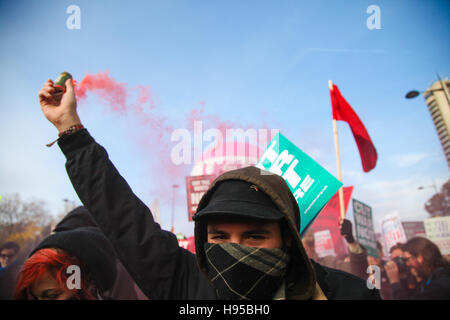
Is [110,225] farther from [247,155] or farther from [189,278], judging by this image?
[247,155]

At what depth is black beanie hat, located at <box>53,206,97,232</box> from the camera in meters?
2.19

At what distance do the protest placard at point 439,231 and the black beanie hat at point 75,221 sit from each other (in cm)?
802

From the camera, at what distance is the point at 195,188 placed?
22.4ft

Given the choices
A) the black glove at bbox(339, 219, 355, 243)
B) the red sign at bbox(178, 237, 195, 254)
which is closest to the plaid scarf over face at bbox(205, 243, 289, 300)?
the black glove at bbox(339, 219, 355, 243)

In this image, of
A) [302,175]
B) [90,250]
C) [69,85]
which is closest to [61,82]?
[69,85]

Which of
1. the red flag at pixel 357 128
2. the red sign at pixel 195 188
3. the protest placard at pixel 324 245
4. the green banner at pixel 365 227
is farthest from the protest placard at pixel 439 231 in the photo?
the red sign at pixel 195 188

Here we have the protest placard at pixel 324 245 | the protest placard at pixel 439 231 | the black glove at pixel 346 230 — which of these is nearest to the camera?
the black glove at pixel 346 230

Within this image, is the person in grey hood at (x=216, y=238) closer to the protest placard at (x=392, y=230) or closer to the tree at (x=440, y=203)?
the protest placard at (x=392, y=230)

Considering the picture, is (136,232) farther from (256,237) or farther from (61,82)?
(61,82)

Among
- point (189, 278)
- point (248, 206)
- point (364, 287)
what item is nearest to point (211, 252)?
point (189, 278)

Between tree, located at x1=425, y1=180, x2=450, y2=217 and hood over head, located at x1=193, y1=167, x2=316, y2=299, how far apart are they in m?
43.4

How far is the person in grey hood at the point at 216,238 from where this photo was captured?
1.30 m

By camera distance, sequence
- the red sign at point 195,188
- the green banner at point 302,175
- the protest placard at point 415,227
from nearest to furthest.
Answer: the green banner at point 302,175, the red sign at point 195,188, the protest placard at point 415,227

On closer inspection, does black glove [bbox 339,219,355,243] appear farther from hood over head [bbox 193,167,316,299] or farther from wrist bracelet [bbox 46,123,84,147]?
wrist bracelet [bbox 46,123,84,147]
